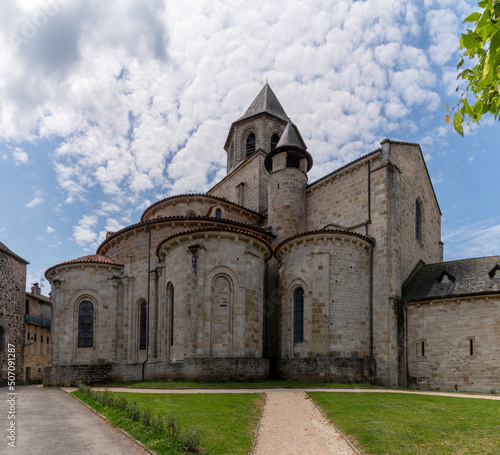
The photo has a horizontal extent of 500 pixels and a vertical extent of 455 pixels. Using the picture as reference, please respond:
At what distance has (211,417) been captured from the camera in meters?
11.1

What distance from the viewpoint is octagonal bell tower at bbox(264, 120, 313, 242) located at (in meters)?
27.9

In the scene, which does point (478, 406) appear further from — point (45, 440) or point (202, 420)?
point (45, 440)

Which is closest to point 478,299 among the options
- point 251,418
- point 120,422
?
point 251,418

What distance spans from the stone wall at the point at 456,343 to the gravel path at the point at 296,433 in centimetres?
1000

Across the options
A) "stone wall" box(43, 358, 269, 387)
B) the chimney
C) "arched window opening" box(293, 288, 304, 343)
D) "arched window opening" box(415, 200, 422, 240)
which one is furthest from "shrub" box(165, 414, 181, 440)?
the chimney

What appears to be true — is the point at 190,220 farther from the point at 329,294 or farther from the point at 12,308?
the point at 12,308

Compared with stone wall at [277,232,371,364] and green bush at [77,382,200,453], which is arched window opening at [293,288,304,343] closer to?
stone wall at [277,232,371,364]

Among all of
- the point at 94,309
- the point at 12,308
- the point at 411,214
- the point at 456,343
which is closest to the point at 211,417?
the point at 456,343

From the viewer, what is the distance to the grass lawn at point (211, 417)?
8445 millimetres

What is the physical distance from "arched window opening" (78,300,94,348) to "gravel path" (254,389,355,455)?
1430cm

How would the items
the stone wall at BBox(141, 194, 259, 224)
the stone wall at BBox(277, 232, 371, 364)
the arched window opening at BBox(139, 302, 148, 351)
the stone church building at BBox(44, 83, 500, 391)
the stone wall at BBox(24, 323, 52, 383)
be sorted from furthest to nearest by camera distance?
the stone wall at BBox(24, 323, 52, 383) < the stone wall at BBox(141, 194, 259, 224) < the arched window opening at BBox(139, 302, 148, 351) < the stone wall at BBox(277, 232, 371, 364) < the stone church building at BBox(44, 83, 500, 391)

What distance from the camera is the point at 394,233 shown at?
23719mm

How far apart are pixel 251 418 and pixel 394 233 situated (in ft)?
49.9

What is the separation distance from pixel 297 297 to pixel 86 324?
11968mm
